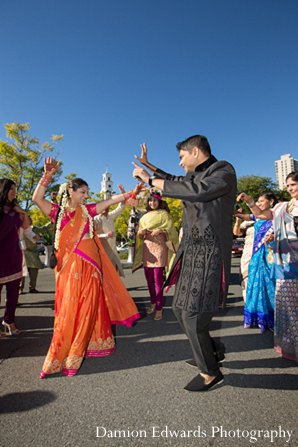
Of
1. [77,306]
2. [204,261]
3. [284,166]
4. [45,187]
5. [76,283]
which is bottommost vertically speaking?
[77,306]

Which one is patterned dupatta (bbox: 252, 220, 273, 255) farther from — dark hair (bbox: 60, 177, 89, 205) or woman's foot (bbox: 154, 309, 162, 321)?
dark hair (bbox: 60, 177, 89, 205)

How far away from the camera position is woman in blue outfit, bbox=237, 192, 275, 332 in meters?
4.09

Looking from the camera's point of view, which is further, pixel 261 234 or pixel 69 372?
pixel 261 234

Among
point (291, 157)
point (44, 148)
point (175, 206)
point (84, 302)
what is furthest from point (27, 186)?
point (291, 157)

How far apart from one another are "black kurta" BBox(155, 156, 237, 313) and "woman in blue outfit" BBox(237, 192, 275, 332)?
187 cm

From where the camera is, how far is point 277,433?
6.08 feet

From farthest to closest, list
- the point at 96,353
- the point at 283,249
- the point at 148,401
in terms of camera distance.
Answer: the point at 283,249, the point at 96,353, the point at 148,401

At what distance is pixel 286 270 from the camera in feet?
10.7

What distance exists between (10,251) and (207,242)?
3.37m

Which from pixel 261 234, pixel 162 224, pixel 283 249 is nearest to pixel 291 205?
pixel 283 249

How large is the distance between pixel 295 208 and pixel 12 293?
3.98 metres

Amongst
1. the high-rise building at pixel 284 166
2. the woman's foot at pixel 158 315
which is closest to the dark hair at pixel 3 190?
the woman's foot at pixel 158 315

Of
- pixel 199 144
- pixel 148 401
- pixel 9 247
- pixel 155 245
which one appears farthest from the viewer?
pixel 155 245

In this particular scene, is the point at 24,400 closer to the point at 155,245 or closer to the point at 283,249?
the point at 283,249
